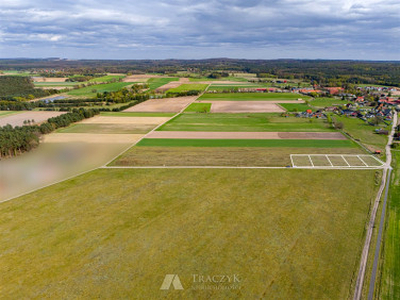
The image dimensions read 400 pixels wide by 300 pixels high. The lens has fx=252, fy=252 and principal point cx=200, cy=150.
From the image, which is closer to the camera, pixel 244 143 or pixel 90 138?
pixel 244 143

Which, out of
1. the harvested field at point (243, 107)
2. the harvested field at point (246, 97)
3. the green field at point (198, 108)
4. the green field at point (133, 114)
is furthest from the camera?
the harvested field at point (246, 97)

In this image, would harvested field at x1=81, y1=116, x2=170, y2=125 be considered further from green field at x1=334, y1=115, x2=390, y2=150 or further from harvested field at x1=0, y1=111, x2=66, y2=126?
green field at x1=334, y1=115, x2=390, y2=150

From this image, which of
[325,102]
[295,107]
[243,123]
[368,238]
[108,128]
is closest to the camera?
[368,238]

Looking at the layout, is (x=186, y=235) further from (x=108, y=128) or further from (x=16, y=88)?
(x=16, y=88)

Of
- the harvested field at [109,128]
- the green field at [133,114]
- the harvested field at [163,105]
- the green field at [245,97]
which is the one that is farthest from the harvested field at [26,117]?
the green field at [245,97]

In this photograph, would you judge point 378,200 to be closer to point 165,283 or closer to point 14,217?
point 165,283

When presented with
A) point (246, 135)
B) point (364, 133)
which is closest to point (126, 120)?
point (246, 135)

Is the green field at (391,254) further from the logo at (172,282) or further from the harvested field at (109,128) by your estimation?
the harvested field at (109,128)
